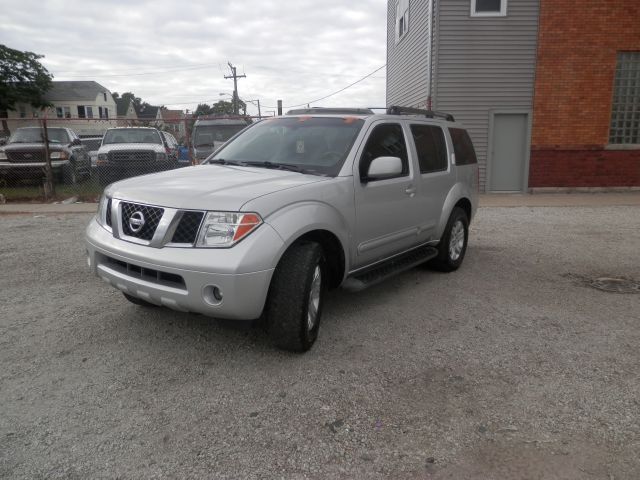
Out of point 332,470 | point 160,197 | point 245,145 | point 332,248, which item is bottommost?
point 332,470

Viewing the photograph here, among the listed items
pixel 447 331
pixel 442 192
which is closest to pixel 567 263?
pixel 442 192

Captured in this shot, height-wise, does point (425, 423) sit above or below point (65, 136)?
below

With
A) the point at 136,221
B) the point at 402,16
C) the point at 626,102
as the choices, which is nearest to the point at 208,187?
the point at 136,221

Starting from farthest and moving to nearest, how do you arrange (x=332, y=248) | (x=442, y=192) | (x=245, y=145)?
(x=442, y=192) → (x=245, y=145) → (x=332, y=248)

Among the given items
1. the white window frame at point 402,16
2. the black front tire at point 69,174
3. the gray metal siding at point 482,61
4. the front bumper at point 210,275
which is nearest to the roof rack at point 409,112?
the front bumper at point 210,275

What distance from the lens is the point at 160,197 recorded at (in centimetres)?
354

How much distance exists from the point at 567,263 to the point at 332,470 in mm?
5232

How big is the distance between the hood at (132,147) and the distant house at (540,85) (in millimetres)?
6963

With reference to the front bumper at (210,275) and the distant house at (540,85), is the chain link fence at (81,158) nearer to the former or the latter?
the distant house at (540,85)

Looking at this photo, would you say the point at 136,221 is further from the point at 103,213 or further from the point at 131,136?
the point at 131,136

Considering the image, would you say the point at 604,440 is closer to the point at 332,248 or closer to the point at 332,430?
the point at 332,430

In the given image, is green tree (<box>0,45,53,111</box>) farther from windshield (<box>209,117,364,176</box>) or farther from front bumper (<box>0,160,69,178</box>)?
windshield (<box>209,117,364,176</box>)

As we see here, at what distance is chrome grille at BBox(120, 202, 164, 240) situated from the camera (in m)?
3.51

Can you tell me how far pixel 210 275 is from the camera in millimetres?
3217
